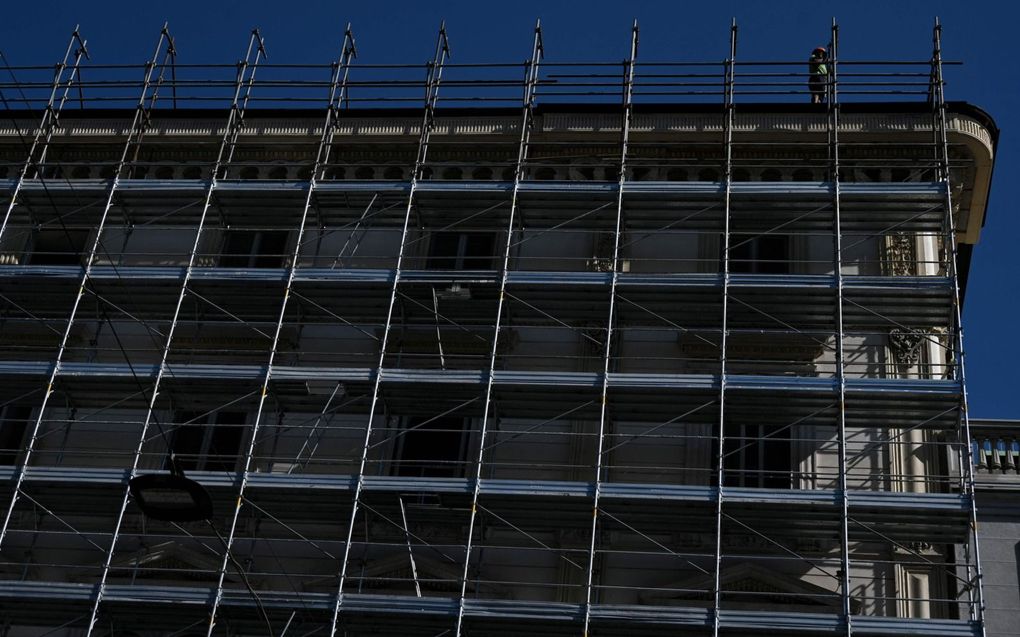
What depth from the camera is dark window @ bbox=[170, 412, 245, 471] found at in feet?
86.2

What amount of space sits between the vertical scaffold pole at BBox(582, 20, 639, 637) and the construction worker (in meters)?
3.29

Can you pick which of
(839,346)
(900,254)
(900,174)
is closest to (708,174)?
(900,174)

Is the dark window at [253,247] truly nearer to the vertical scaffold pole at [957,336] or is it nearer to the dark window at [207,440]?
the dark window at [207,440]

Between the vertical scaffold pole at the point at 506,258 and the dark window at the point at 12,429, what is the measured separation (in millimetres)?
8048

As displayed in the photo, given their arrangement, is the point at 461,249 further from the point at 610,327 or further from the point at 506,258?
the point at 610,327

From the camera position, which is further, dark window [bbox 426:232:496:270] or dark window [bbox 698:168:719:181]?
dark window [bbox 698:168:719:181]

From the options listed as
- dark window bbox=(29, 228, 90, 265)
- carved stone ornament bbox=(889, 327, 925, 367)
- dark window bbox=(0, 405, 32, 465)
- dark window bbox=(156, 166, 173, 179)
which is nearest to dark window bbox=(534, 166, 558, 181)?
carved stone ornament bbox=(889, 327, 925, 367)

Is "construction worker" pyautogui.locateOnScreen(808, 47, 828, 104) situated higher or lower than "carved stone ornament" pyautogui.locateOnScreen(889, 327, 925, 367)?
higher

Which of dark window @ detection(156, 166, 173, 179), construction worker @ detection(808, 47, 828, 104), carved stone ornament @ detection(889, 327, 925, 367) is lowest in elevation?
carved stone ornament @ detection(889, 327, 925, 367)

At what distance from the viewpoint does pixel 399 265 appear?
26.1 metres

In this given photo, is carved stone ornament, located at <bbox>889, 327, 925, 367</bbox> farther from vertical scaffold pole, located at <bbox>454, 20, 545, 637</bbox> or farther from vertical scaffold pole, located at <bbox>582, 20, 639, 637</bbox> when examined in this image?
vertical scaffold pole, located at <bbox>454, 20, 545, 637</bbox>

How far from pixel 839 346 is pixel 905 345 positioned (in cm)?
232

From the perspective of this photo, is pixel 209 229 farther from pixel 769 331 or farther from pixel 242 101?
pixel 769 331

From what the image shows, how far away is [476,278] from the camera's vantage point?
2611 cm
